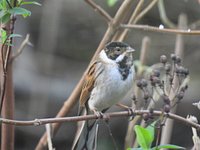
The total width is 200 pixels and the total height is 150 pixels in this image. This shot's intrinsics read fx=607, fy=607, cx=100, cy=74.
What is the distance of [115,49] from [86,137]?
593 millimetres

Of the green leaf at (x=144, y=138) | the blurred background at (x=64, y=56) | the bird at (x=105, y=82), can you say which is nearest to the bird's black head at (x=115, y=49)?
the bird at (x=105, y=82)

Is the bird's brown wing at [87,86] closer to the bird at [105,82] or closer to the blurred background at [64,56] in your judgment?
the bird at [105,82]

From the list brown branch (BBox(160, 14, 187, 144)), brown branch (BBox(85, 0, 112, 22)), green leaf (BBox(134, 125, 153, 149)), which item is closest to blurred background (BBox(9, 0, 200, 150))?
brown branch (BBox(160, 14, 187, 144))

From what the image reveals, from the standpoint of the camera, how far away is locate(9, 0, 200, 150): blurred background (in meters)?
6.97

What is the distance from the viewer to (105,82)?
3.90 meters

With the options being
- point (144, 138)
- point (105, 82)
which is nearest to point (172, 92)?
point (105, 82)

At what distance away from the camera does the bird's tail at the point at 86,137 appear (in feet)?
12.3

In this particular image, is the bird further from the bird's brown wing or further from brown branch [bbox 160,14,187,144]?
brown branch [bbox 160,14,187,144]

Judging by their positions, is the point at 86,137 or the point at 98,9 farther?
the point at 86,137

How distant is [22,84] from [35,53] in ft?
2.22

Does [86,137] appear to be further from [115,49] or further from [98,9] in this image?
[98,9]

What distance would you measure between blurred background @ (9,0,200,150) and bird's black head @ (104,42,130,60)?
9.01 ft

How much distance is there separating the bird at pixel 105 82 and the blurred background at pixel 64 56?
2744 millimetres

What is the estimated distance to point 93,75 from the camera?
393 centimetres
